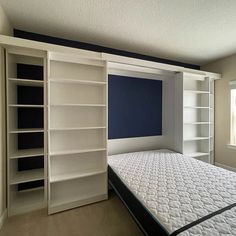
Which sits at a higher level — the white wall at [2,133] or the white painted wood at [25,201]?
the white wall at [2,133]

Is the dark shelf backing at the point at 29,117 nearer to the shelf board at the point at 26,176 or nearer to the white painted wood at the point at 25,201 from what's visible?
the shelf board at the point at 26,176

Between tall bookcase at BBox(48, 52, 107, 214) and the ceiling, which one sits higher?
the ceiling

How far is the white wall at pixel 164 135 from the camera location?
3135 mm

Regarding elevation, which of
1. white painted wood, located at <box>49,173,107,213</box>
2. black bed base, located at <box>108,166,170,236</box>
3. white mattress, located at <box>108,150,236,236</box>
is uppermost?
white mattress, located at <box>108,150,236,236</box>

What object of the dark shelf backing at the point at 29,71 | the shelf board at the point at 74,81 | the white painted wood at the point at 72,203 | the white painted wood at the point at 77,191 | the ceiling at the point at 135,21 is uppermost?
the ceiling at the point at 135,21

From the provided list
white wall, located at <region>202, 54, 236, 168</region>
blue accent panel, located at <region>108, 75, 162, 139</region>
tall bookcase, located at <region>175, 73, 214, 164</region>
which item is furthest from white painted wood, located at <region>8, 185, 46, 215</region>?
white wall, located at <region>202, 54, 236, 168</region>

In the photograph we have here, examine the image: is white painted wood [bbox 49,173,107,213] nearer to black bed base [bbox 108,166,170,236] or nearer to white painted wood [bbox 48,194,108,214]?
white painted wood [bbox 48,194,108,214]

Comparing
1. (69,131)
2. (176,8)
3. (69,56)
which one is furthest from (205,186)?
(69,56)

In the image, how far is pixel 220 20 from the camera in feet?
6.56

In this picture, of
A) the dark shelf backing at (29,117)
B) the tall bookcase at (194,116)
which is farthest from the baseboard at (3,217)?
the tall bookcase at (194,116)

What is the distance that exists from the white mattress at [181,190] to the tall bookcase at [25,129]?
117cm

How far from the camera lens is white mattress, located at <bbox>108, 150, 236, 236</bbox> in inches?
43.6

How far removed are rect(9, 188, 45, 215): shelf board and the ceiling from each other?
2.48 meters

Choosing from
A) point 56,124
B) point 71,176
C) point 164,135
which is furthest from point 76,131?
point 164,135
